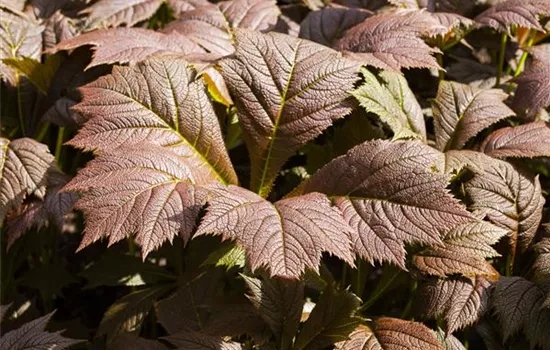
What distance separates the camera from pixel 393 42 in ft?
Result: 5.90

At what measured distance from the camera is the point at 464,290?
5.08ft

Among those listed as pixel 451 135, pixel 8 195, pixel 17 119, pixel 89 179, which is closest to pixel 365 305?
pixel 451 135

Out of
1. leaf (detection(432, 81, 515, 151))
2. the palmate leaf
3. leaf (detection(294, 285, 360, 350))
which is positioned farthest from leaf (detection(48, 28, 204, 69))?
leaf (detection(294, 285, 360, 350))

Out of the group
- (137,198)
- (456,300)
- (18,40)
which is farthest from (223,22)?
(456,300)

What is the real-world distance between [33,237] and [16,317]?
23 centimetres

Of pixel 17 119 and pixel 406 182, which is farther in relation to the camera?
pixel 17 119

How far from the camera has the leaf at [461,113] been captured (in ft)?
5.88

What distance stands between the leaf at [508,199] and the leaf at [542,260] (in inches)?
3.1

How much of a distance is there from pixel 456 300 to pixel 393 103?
50cm

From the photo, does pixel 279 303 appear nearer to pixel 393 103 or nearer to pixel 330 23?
pixel 393 103

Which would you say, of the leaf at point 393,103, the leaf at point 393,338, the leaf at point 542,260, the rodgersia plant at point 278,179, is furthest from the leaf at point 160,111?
the leaf at point 542,260

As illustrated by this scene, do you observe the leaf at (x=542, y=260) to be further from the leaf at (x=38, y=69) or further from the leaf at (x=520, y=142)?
the leaf at (x=38, y=69)

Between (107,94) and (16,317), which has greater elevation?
(107,94)

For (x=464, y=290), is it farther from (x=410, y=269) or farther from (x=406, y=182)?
(x=406, y=182)
